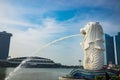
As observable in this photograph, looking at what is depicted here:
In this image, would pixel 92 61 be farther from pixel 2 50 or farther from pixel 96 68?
pixel 2 50

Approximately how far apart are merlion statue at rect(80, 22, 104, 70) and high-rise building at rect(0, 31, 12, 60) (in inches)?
4825

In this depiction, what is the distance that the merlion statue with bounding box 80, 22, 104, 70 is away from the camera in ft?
124

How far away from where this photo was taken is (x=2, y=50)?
5906 inches

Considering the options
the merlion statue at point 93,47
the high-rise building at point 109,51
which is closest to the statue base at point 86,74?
the merlion statue at point 93,47

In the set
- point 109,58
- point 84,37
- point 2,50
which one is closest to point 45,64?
point 2,50

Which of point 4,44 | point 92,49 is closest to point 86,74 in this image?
point 92,49

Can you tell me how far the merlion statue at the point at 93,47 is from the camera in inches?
1492

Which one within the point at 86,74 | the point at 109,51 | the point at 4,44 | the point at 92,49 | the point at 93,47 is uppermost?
the point at 4,44

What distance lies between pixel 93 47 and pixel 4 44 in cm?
13047

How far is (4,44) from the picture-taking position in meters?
155

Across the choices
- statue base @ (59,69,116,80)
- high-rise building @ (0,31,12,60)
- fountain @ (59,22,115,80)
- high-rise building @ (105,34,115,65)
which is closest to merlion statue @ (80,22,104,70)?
fountain @ (59,22,115,80)

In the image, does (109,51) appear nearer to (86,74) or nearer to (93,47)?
(93,47)

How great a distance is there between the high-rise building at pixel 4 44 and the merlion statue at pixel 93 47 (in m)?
123

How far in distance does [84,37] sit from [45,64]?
108 m
